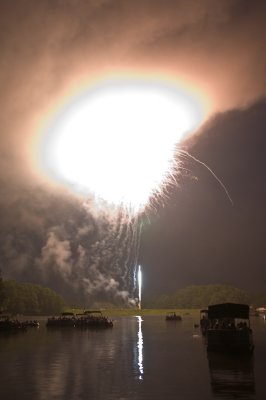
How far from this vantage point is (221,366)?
167ft

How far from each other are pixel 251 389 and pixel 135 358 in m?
27.5

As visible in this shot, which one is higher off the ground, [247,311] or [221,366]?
[247,311]

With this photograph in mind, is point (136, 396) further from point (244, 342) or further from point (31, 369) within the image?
point (244, 342)

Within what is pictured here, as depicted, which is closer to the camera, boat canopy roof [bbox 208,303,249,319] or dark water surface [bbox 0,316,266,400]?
dark water surface [bbox 0,316,266,400]

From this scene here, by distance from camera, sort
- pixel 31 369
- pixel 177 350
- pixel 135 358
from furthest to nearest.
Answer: pixel 177 350 < pixel 135 358 < pixel 31 369

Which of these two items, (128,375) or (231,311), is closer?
(128,375)

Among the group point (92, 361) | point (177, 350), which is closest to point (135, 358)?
point (92, 361)

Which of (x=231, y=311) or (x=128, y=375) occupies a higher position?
(x=231, y=311)

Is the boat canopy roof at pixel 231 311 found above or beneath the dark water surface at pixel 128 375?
above

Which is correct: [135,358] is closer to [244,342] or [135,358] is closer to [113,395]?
[244,342]

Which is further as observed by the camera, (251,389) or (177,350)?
(177,350)

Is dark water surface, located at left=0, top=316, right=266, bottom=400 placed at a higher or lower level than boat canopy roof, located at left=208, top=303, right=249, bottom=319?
lower

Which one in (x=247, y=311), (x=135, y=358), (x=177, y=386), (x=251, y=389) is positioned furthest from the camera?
(x=247, y=311)

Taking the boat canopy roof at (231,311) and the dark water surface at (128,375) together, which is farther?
the boat canopy roof at (231,311)
